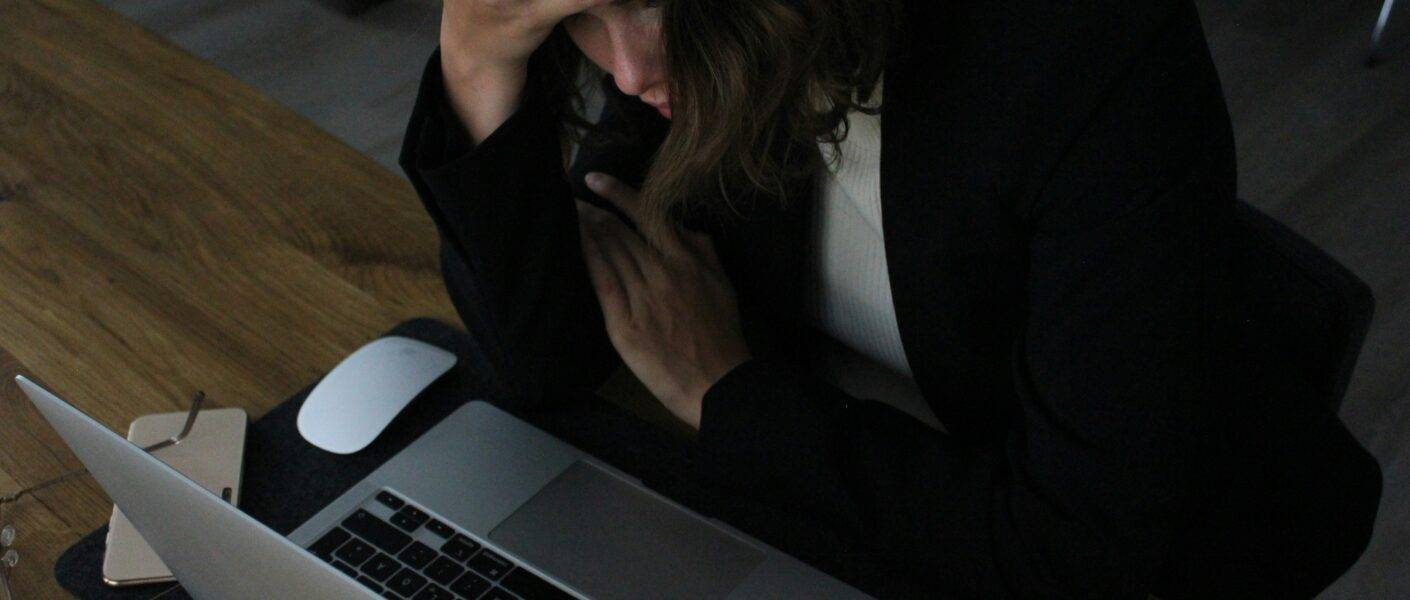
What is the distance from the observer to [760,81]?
80 centimetres

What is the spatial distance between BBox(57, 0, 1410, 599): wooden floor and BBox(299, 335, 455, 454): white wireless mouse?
1.34 meters

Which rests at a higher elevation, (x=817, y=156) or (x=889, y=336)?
(x=817, y=156)

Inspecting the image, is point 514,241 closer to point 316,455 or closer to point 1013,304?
point 316,455

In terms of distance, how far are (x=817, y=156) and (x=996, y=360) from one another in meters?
0.21

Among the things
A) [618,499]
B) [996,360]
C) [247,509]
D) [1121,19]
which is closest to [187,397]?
[247,509]

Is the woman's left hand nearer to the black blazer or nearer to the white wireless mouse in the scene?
the black blazer

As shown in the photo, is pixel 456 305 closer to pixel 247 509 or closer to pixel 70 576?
pixel 247 509

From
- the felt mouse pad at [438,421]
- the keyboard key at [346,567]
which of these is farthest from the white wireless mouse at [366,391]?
the keyboard key at [346,567]

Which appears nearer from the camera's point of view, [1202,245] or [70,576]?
[1202,245]

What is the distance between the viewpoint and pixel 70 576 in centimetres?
84

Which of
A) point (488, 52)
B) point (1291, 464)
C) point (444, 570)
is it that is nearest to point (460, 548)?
point (444, 570)

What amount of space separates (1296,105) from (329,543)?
2389 mm

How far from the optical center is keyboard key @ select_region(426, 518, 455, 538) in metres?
0.84

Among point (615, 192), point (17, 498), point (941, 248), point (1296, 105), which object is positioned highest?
point (941, 248)
